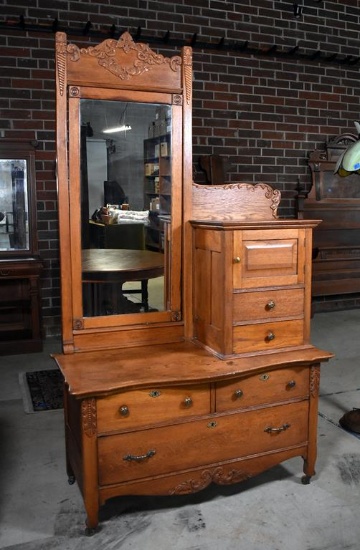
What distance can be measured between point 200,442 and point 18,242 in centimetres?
299

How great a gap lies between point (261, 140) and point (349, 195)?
3.91ft

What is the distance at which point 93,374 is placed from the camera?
217cm

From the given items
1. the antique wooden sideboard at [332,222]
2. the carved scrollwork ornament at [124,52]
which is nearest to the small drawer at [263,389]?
the carved scrollwork ornament at [124,52]

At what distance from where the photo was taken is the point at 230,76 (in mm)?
5395

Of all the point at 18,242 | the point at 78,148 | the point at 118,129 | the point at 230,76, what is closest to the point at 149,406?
the point at 78,148

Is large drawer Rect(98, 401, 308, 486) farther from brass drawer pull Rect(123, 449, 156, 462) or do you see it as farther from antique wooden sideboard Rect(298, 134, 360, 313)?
antique wooden sideboard Rect(298, 134, 360, 313)

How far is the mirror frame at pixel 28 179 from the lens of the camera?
4.55 m

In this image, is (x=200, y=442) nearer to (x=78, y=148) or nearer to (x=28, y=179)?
(x=78, y=148)

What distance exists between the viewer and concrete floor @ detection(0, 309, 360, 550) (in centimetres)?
213

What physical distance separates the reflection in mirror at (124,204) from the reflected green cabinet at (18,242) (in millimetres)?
2191

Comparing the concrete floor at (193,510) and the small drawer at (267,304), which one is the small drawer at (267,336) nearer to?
the small drawer at (267,304)

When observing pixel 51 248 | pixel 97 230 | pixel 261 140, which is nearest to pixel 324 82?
pixel 261 140

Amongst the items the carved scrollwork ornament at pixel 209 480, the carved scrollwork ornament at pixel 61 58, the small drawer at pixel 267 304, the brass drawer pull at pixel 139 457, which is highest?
the carved scrollwork ornament at pixel 61 58

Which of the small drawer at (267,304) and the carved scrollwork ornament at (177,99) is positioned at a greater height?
the carved scrollwork ornament at (177,99)
